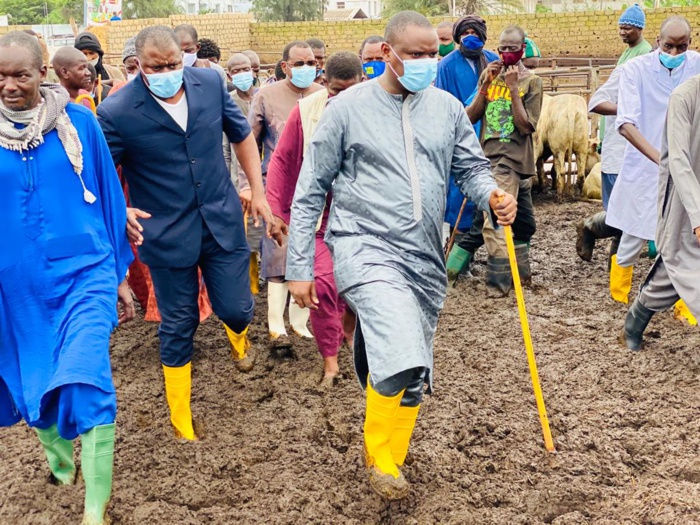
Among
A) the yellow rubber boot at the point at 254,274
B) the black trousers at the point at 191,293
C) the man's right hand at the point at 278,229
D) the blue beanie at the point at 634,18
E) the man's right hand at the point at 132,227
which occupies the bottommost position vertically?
the yellow rubber boot at the point at 254,274

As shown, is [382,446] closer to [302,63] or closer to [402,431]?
[402,431]

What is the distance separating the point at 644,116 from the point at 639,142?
523mm

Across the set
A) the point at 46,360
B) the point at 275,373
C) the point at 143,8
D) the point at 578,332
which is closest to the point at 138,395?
the point at 275,373

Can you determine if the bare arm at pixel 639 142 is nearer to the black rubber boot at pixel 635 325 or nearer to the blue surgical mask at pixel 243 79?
the black rubber boot at pixel 635 325

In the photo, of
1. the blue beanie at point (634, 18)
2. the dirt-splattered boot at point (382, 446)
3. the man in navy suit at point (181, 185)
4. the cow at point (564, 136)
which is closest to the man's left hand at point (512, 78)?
the blue beanie at point (634, 18)

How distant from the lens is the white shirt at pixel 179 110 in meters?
4.27

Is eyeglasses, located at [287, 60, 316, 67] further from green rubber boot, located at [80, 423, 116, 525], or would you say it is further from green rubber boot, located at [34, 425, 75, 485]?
green rubber boot, located at [80, 423, 116, 525]

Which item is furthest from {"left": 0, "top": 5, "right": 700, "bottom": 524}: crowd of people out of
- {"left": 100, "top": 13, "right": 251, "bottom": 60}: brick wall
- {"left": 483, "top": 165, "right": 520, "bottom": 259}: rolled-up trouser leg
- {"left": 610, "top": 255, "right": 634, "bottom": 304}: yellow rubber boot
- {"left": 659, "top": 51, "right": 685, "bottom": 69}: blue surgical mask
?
{"left": 100, "top": 13, "right": 251, "bottom": 60}: brick wall

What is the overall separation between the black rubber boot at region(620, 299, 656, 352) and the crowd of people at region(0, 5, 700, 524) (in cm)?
1

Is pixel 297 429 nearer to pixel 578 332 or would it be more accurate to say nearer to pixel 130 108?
pixel 130 108

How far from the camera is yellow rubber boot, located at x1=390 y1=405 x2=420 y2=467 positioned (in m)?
3.76

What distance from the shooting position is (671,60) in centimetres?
599

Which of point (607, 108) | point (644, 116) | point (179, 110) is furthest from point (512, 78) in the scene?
point (179, 110)

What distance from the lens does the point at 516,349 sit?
5730 millimetres
